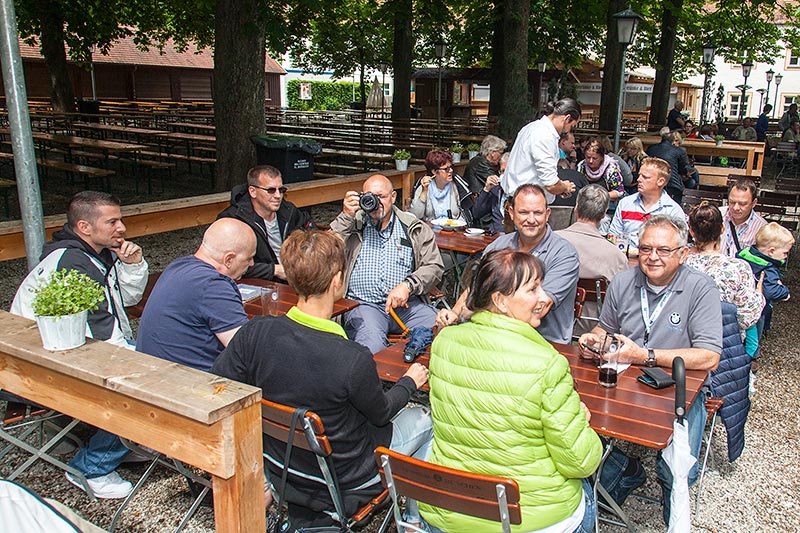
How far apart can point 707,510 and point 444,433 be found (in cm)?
183

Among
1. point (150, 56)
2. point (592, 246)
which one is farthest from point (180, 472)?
point (150, 56)

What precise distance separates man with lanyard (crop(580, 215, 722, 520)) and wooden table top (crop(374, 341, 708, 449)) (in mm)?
92

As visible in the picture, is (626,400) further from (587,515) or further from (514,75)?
(514,75)

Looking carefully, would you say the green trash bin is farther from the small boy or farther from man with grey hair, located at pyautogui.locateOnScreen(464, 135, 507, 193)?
the small boy

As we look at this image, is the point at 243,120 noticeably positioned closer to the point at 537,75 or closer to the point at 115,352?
the point at 115,352

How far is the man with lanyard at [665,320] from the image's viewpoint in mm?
2873

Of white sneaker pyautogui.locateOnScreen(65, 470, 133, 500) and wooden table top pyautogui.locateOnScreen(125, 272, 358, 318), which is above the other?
wooden table top pyautogui.locateOnScreen(125, 272, 358, 318)

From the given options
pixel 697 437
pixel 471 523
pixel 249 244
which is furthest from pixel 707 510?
pixel 249 244

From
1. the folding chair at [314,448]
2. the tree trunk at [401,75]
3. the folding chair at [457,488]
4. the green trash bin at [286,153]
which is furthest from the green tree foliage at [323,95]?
the folding chair at [457,488]

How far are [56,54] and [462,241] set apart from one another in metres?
15.9

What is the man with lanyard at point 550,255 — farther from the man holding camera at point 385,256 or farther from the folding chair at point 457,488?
the folding chair at point 457,488

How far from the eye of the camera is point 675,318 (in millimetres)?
3051

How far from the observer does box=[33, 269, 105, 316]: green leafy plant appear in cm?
234

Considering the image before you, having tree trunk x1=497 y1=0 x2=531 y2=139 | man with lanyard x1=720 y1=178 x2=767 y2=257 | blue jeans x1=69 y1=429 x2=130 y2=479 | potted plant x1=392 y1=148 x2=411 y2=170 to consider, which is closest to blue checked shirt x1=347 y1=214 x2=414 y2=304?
blue jeans x1=69 y1=429 x2=130 y2=479
